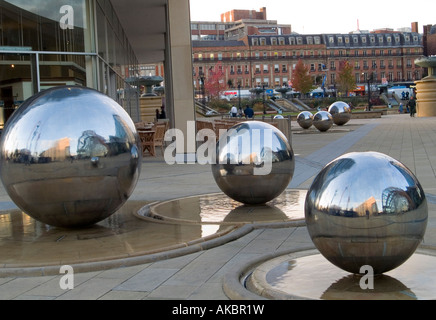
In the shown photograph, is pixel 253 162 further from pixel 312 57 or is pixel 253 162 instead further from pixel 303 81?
pixel 312 57

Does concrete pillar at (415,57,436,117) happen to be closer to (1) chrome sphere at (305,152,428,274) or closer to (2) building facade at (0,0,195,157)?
(2) building facade at (0,0,195,157)

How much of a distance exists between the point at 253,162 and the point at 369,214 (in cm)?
432

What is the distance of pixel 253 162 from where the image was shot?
31.1 feet

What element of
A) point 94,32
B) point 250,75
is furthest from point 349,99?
point 94,32

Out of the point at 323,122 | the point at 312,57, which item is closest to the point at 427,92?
the point at 323,122

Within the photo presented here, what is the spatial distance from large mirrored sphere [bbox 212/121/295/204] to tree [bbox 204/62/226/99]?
343 ft

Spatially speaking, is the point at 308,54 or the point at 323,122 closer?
the point at 323,122

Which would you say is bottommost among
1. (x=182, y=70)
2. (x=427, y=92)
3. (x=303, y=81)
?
(x=182, y=70)

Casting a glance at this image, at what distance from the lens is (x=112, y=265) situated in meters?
6.62

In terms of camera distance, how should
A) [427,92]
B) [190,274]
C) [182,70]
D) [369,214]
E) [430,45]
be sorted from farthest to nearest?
[430,45] < [427,92] < [182,70] < [190,274] < [369,214]

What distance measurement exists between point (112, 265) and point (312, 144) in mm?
19451

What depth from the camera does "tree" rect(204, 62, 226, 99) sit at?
404ft

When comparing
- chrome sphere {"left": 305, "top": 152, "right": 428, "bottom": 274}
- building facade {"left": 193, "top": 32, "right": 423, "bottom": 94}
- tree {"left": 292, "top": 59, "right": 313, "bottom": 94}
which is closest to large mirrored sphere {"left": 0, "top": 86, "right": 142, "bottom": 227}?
chrome sphere {"left": 305, "top": 152, "right": 428, "bottom": 274}
